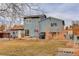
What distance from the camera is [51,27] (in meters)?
1.56

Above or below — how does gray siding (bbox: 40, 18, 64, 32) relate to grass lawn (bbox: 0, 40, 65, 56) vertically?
above

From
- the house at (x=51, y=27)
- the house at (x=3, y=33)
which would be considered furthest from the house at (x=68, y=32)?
the house at (x=3, y=33)

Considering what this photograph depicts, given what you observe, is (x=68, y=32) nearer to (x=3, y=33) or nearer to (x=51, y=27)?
(x=51, y=27)

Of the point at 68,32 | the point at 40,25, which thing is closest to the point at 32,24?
the point at 40,25

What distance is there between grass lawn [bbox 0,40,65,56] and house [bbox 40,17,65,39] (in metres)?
0.06

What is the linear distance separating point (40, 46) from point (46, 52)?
0.23 feet

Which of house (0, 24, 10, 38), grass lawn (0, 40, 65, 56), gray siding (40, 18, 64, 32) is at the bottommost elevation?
grass lawn (0, 40, 65, 56)

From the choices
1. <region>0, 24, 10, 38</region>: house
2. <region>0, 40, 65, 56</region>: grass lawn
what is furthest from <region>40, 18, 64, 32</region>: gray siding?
<region>0, 24, 10, 38</region>: house

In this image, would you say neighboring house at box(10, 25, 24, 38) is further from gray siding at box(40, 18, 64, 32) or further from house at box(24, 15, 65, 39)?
gray siding at box(40, 18, 64, 32)

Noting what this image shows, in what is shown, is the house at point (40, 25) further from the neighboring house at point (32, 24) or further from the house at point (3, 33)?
the house at point (3, 33)

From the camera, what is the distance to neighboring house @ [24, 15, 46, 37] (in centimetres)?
155

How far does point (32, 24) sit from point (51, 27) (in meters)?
0.16

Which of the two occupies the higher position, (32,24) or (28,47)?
(32,24)

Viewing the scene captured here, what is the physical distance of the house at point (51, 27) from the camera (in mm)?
1548
